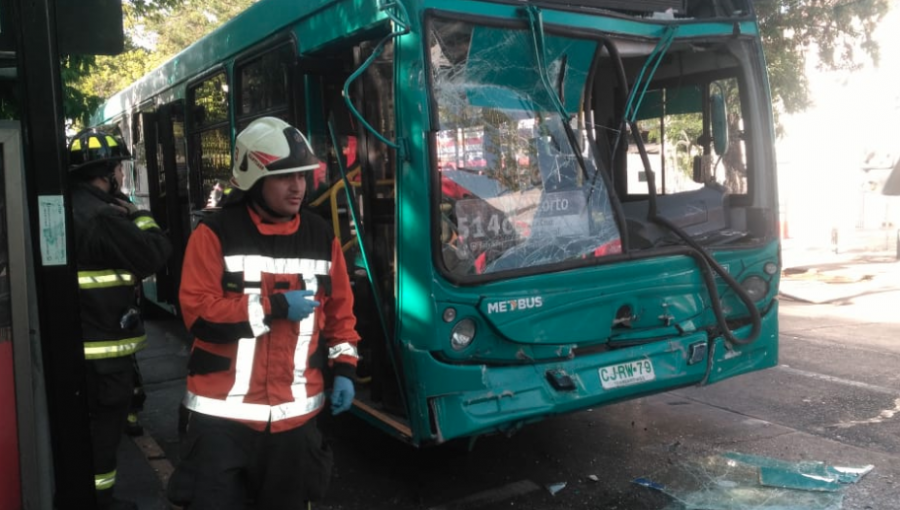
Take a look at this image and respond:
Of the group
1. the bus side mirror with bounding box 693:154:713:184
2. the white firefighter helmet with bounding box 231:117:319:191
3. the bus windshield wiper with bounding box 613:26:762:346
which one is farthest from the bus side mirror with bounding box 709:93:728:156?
the white firefighter helmet with bounding box 231:117:319:191

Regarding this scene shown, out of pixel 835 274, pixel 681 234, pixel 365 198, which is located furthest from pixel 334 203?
pixel 835 274

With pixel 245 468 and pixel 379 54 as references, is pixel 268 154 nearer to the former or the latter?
pixel 245 468

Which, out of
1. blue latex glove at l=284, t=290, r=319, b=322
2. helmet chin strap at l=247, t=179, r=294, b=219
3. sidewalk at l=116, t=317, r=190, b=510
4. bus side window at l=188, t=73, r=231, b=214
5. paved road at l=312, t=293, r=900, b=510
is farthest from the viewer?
bus side window at l=188, t=73, r=231, b=214

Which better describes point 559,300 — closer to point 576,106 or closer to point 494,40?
point 576,106

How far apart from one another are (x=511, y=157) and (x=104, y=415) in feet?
7.74

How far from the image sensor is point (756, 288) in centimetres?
502

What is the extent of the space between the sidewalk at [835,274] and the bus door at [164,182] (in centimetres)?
871

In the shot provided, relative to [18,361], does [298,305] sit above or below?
above

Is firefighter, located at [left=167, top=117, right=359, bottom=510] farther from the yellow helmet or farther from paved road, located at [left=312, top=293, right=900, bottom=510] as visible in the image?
paved road, located at [left=312, top=293, right=900, bottom=510]

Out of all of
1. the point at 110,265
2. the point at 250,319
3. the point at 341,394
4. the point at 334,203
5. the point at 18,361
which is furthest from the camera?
the point at 334,203

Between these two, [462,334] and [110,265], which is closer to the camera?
[110,265]

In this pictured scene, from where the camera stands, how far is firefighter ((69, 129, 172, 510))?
12.6ft

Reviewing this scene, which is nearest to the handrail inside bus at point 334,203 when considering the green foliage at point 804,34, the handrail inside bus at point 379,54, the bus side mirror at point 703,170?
the handrail inside bus at point 379,54

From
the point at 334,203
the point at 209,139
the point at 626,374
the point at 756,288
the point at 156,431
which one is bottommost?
the point at 156,431
